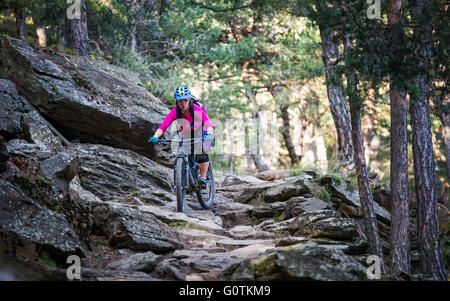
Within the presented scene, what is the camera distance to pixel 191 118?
1026 cm

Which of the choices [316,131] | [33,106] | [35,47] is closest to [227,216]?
[33,106]

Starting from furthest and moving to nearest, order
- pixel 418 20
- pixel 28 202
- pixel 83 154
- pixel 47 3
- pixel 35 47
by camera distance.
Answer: pixel 47 3 → pixel 35 47 → pixel 83 154 → pixel 418 20 → pixel 28 202

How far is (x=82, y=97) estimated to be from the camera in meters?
12.0

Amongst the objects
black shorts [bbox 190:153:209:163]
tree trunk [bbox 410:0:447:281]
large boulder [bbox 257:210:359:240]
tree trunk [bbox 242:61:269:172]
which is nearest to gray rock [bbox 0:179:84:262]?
black shorts [bbox 190:153:209:163]

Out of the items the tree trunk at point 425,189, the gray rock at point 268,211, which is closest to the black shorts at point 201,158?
the gray rock at point 268,211

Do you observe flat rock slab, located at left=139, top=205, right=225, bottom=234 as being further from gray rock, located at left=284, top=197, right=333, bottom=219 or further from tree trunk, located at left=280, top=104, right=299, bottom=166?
tree trunk, located at left=280, top=104, right=299, bottom=166

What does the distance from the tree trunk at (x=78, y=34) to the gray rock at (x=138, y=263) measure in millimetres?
9898

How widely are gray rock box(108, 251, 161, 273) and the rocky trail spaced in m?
0.02

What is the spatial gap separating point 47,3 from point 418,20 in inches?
507

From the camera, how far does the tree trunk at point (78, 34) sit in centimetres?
1510

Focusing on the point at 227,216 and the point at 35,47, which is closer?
the point at 227,216

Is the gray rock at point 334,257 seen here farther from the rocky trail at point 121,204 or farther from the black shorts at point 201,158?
the black shorts at point 201,158

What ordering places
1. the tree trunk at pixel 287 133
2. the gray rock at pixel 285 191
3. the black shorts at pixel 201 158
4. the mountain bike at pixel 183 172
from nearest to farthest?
the mountain bike at pixel 183 172, the black shorts at pixel 201 158, the gray rock at pixel 285 191, the tree trunk at pixel 287 133
